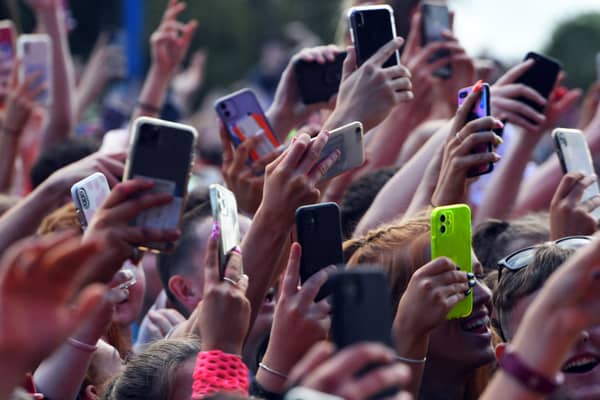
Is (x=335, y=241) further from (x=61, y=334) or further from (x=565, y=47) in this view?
(x=565, y=47)

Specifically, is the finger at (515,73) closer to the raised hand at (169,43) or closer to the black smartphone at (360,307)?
the raised hand at (169,43)

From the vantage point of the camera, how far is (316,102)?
4.23 metres

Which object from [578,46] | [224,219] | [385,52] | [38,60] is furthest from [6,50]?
[578,46]

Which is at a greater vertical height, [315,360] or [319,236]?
[315,360]

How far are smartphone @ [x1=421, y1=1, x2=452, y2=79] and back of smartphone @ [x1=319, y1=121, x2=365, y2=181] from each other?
1784mm

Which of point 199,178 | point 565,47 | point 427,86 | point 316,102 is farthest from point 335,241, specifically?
point 565,47

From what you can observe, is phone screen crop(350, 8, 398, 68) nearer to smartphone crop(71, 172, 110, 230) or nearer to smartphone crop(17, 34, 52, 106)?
smartphone crop(71, 172, 110, 230)

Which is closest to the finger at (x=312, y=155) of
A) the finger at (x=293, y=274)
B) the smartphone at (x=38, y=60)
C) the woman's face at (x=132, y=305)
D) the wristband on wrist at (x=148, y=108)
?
the finger at (x=293, y=274)

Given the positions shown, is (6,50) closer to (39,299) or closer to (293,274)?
(293,274)

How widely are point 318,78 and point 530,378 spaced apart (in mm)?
2444

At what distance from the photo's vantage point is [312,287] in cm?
257

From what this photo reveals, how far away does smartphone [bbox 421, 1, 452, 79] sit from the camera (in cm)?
483

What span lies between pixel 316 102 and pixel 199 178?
11.3 ft

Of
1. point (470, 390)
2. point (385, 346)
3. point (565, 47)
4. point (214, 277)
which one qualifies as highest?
point (385, 346)
